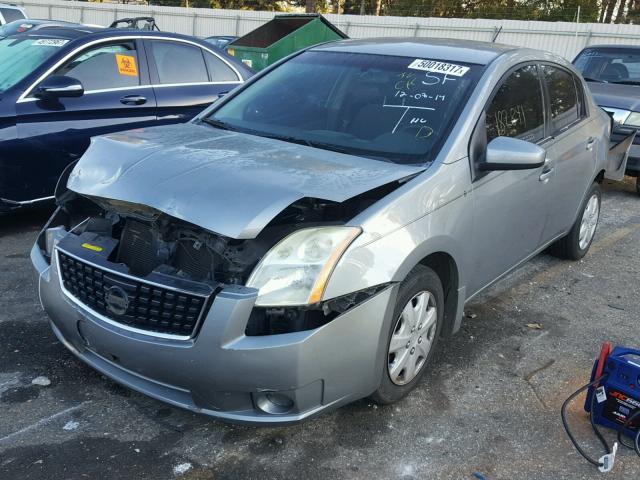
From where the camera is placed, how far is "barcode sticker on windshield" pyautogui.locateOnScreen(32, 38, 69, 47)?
5.25m

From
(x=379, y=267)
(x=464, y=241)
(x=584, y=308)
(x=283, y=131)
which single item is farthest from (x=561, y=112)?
(x=379, y=267)

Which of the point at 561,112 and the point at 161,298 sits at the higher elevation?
the point at 561,112

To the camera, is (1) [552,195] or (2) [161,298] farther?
(1) [552,195]

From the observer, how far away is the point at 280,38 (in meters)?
11.8

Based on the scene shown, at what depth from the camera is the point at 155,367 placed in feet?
7.84

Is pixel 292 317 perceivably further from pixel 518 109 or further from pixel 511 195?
pixel 518 109

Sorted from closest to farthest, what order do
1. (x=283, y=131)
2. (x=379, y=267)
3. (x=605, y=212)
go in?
(x=379, y=267) < (x=283, y=131) < (x=605, y=212)

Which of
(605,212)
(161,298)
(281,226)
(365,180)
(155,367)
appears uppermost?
(365,180)

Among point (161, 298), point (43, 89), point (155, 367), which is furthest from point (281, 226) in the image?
point (43, 89)

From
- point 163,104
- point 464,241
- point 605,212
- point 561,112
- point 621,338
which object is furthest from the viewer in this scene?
point 605,212

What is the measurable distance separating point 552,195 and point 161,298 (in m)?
2.79

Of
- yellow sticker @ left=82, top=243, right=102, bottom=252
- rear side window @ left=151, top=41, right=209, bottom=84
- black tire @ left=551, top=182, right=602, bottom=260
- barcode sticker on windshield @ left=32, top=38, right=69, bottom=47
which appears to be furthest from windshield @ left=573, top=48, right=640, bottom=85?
yellow sticker @ left=82, top=243, right=102, bottom=252

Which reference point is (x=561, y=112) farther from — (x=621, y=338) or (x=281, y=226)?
(x=281, y=226)

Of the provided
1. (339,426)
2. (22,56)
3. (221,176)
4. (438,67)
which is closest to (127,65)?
(22,56)
